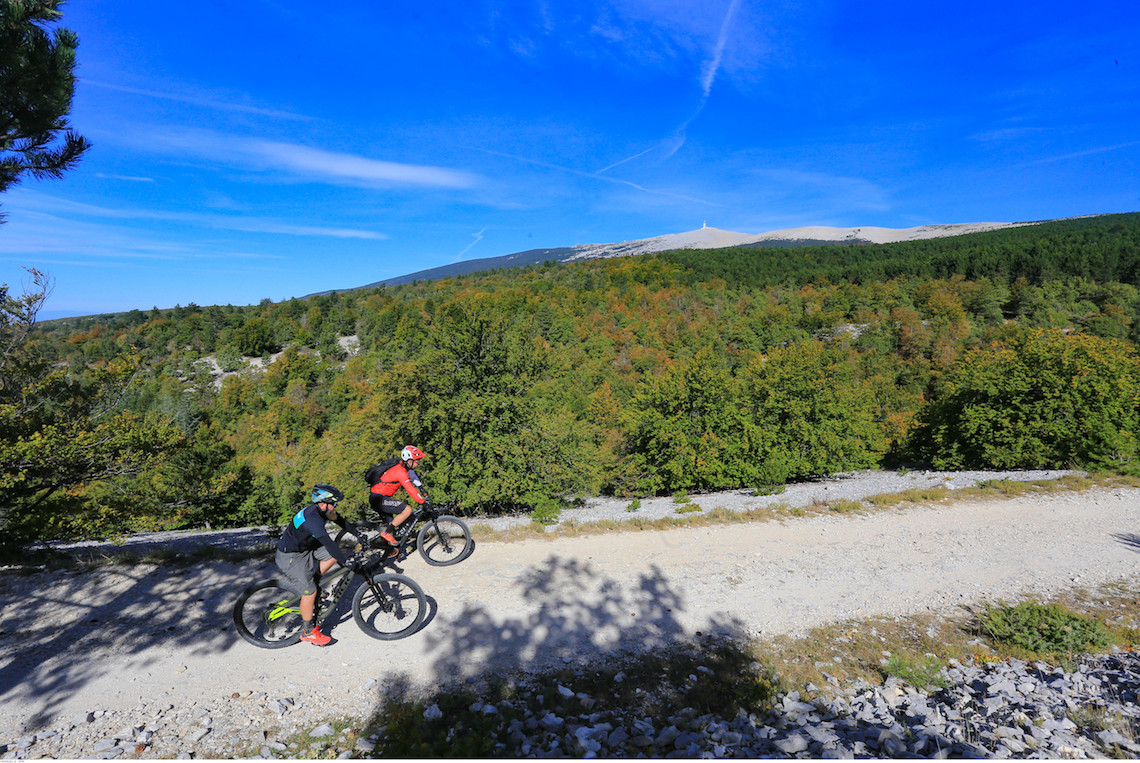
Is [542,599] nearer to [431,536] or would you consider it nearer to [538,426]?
[431,536]

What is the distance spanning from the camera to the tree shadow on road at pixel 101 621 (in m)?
5.28

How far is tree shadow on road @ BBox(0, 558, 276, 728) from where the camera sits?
5.28 m

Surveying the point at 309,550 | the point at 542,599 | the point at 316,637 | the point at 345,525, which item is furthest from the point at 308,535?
the point at 542,599

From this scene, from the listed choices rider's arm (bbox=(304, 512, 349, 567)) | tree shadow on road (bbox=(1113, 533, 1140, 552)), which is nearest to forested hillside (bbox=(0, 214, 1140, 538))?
rider's arm (bbox=(304, 512, 349, 567))

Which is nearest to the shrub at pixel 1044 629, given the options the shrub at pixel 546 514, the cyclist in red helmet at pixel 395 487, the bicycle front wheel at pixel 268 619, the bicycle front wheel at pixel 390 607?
the shrub at pixel 546 514

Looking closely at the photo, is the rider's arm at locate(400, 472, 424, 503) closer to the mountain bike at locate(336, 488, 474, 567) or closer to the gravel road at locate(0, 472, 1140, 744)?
the mountain bike at locate(336, 488, 474, 567)

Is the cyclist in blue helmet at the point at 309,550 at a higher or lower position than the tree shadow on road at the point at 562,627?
higher

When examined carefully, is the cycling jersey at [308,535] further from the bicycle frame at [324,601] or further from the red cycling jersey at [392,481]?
the red cycling jersey at [392,481]

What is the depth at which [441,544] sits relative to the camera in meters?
8.40

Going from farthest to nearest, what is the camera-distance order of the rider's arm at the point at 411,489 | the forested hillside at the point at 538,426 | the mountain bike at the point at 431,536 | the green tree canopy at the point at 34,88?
the forested hillside at the point at 538,426 < the mountain bike at the point at 431,536 < the rider's arm at the point at 411,489 < the green tree canopy at the point at 34,88

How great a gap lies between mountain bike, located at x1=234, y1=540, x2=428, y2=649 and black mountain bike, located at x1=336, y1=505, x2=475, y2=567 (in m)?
0.99

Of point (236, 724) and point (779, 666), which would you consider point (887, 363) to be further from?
point (236, 724)

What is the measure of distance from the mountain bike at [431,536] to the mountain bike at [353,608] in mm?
988

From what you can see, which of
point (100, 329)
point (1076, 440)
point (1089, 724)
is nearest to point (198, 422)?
point (1089, 724)
